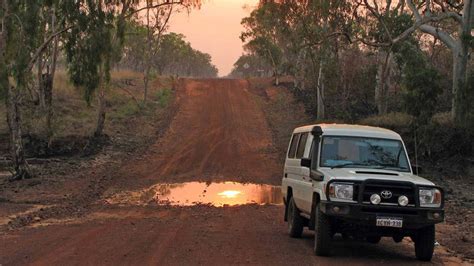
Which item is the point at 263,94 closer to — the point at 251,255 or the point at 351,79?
the point at 351,79

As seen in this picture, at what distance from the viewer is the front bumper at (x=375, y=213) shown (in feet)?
28.8

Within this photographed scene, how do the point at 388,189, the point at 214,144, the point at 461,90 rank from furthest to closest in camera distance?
the point at 214,144
the point at 461,90
the point at 388,189

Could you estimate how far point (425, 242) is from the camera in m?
9.25

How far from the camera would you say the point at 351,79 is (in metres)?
36.5

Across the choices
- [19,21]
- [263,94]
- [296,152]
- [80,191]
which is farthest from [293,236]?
[263,94]

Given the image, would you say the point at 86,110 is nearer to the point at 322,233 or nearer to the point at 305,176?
the point at 305,176

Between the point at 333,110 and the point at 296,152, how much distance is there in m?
26.7

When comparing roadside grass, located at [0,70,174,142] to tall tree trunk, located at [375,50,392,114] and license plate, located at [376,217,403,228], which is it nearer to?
tall tree trunk, located at [375,50,392,114]

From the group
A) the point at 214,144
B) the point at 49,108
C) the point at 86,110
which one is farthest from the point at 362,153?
the point at 86,110

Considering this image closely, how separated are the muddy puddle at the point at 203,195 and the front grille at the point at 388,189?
8.12 metres

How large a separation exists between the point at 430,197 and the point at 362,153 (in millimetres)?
1511

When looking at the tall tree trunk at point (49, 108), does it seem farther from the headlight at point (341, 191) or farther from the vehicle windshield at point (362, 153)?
the headlight at point (341, 191)

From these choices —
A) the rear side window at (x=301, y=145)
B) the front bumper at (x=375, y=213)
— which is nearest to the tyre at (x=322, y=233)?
the front bumper at (x=375, y=213)

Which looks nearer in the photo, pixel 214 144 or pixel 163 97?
pixel 214 144
